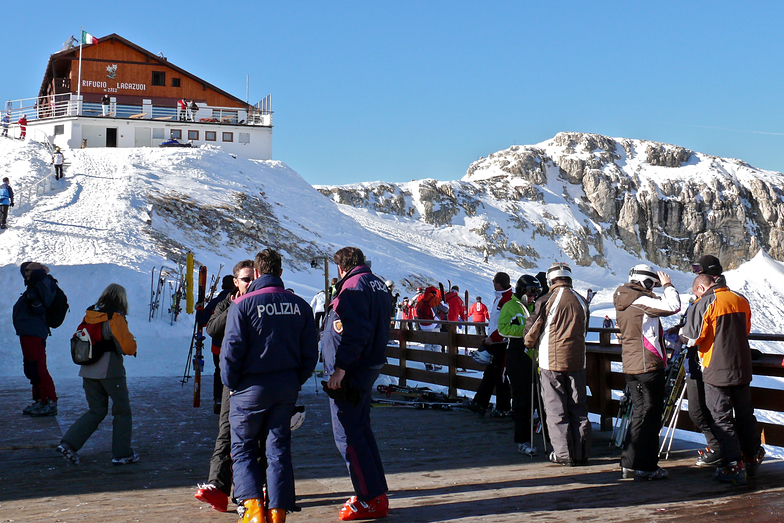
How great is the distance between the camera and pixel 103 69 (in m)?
45.5

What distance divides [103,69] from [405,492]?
155ft

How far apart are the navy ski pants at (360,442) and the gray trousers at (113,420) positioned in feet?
7.61

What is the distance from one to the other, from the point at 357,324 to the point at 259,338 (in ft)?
2.15

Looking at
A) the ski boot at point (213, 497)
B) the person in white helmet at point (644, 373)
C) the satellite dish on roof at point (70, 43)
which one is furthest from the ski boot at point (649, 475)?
the satellite dish on roof at point (70, 43)

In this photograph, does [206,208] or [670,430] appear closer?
[670,430]

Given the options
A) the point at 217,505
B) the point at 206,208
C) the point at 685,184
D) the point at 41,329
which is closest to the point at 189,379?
the point at 41,329

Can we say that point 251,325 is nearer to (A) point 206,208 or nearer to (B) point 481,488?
(B) point 481,488

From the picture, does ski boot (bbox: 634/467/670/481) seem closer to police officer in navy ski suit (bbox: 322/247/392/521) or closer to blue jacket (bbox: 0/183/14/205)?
police officer in navy ski suit (bbox: 322/247/392/521)

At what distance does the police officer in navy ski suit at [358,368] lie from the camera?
14.6 ft

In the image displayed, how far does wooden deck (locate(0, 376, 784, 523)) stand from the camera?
4.53 meters

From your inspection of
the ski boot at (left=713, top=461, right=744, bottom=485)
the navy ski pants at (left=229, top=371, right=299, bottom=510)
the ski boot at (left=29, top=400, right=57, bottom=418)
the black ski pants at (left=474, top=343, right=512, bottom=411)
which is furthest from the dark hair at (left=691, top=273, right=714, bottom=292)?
the ski boot at (left=29, top=400, right=57, bottom=418)

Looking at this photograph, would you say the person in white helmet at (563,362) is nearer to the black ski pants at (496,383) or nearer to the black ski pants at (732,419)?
the black ski pants at (732,419)

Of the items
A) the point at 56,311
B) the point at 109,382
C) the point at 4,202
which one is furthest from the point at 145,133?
the point at 109,382

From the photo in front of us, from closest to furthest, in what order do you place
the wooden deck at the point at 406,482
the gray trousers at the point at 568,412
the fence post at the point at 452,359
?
the wooden deck at the point at 406,482, the gray trousers at the point at 568,412, the fence post at the point at 452,359
